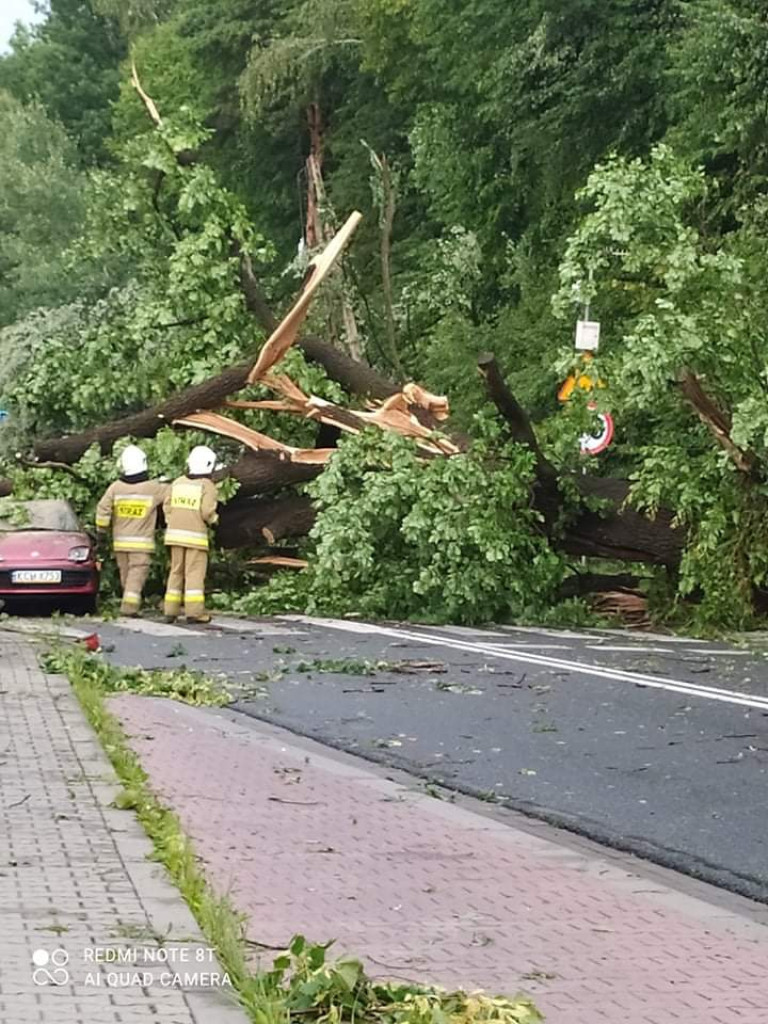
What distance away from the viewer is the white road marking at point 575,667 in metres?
11.4

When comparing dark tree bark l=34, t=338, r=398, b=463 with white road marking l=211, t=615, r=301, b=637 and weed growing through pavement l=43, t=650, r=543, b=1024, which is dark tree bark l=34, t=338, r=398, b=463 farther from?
weed growing through pavement l=43, t=650, r=543, b=1024

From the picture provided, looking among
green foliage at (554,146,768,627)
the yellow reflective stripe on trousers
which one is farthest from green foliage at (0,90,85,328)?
green foliage at (554,146,768,627)

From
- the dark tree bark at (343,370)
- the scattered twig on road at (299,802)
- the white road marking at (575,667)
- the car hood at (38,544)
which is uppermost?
the dark tree bark at (343,370)

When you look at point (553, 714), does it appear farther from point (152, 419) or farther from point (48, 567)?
point (152, 419)

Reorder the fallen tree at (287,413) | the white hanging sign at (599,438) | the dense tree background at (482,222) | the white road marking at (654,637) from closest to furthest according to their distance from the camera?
the white road marking at (654,637) < the dense tree background at (482,222) < the white hanging sign at (599,438) < the fallen tree at (287,413)

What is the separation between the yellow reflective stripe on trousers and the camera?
18.0 meters

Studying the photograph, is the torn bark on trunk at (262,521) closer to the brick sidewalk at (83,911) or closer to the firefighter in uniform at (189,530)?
the firefighter in uniform at (189,530)

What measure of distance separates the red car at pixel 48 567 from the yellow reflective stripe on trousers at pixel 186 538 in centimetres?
148

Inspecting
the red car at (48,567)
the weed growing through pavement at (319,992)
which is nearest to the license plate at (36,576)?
the red car at (48,567)

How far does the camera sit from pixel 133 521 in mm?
18859

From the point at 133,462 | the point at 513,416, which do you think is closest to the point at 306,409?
the point at 133,462

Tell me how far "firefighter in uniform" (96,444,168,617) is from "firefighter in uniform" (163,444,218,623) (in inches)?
22.3

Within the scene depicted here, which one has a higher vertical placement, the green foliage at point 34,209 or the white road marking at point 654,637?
the green foliage at point 34,209

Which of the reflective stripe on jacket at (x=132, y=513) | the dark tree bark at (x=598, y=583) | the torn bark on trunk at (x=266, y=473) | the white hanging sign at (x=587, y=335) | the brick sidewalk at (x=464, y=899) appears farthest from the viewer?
the torn bark on trunk at (x=266, y=473)
